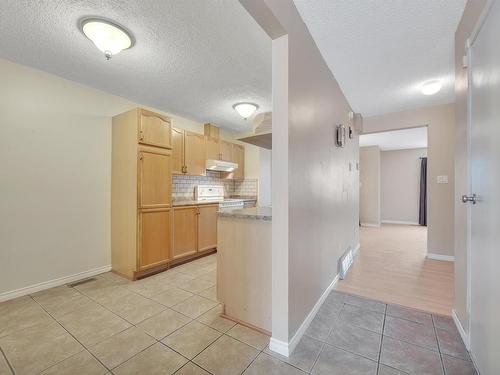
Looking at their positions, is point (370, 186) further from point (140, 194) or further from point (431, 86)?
point (140, 194)

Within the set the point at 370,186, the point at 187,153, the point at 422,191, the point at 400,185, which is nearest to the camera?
the point at 187,153

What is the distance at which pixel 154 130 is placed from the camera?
2980mm

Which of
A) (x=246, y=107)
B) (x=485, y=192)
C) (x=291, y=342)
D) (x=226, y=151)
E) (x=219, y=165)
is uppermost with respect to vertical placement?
(x=246, y=107)

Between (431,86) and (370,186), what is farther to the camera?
(370,186)

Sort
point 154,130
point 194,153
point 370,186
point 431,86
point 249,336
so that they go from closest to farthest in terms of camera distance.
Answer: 1. point 249,336
2. point 431,86
3. point 154,130
4. point 194,153
5. point 370,186

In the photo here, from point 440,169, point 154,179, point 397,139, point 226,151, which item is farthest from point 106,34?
point 397,139

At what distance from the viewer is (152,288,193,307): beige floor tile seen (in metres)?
2.23

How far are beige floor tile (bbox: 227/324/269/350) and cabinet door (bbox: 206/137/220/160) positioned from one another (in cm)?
298

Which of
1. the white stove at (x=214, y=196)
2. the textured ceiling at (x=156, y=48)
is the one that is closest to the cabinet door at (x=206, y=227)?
the white stove at (x=214, y=196)

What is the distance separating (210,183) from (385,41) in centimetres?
356

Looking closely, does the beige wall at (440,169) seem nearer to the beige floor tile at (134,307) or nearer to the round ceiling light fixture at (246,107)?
the round ceiling light fixture at (246,107)

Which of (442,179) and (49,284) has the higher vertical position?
(442,179)

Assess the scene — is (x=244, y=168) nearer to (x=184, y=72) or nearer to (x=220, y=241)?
(x=184, y=72)

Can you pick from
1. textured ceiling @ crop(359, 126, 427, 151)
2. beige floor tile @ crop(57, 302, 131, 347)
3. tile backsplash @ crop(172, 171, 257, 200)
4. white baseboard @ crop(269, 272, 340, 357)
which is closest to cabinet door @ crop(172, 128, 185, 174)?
tile backsplash @ crop(172, 171, 257, 200)
